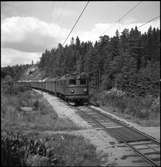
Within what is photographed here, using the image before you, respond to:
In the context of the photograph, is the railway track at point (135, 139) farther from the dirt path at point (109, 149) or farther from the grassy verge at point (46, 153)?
the grassy verge at point (46, 153)

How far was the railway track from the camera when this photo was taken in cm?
861

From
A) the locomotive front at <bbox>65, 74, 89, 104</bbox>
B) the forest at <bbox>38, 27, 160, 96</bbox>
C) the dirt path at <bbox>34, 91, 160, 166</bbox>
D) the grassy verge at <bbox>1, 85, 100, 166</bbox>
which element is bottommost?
the dirt path at <bbox>34, 91, 160, 166</bbox>

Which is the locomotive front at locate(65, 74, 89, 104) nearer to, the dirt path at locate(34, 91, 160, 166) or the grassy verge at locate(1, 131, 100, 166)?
the dirt path at locate(34, 91, 160, 166)

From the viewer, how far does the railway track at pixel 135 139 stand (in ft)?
28.3

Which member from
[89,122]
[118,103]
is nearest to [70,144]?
[89,122]

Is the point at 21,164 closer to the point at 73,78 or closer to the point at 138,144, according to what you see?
the point at 138,144

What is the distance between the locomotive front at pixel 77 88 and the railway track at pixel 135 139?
7949 mm

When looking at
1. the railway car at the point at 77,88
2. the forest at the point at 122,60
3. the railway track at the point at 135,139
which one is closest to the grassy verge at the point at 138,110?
the railway track at the point at 135,139

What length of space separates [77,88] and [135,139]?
13.3m

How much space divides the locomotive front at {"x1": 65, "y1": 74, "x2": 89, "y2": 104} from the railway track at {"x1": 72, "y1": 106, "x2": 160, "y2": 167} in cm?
795

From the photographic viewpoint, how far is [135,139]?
11.0m

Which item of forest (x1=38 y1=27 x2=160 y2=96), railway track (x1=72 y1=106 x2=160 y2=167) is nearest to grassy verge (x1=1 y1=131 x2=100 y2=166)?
railway track (x1=72 y1=106 x2=160 y2=167)

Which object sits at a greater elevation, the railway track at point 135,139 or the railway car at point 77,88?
the railway car at point 77,88

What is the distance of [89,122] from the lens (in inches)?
598
